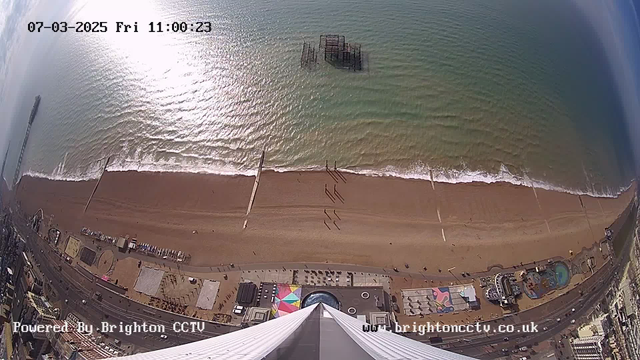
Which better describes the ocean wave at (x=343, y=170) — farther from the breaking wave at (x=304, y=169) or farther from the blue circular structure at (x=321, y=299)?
the blue circular structure at (x=321, y=299)

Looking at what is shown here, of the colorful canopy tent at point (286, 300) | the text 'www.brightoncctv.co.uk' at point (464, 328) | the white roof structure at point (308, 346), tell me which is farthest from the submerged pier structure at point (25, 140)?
the text 'www.brightoncctv.co.uk' at point (464, 328)

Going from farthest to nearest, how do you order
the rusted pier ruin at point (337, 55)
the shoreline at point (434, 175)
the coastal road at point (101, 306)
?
the rusted pier ruin at point (337, 55) → the shoreline at point (434, 175) → the coastal road at point (101, 306)

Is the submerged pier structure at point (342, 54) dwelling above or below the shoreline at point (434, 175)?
above

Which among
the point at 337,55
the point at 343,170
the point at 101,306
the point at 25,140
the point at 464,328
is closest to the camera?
the point at 464,328

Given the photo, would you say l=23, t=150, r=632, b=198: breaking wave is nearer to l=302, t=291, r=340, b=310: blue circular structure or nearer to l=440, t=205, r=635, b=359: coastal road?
l=440, t=205, r=635, b=359: coastal road

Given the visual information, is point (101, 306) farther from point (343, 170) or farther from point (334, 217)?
point (343, 170)

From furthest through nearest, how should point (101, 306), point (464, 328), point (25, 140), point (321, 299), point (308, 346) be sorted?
point (25, 140) < point (101, 306) < point (321, 299) < point (464, 328) < point (308, 346)

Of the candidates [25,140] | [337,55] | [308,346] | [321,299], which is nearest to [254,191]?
[321,299]

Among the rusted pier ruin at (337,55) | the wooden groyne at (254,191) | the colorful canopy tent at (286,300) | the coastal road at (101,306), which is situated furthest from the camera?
the rusted pier ruin at (337,55)

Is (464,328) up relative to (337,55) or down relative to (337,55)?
down
